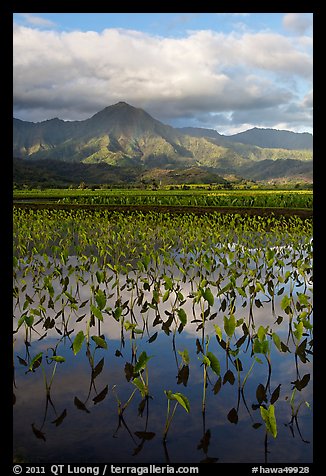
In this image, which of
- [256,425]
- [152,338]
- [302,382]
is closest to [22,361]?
[152,338]

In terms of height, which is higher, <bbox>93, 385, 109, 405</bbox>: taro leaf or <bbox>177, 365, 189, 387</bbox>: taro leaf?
<bbox>177, 365, 189, 387</bbox>: taro leaf

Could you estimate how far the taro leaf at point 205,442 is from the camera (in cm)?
421

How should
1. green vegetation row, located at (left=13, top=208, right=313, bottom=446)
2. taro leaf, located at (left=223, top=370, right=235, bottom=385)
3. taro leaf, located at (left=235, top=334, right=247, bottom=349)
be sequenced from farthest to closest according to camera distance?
1. taro leaf, located at (left=235, top=334, right=247, bottom=349)
2. taro leaf, located at (left=223, top=370, right=235, bottom=385)
3. green vegetation row, located at (left=13, top=208, right=313, bottom=446)

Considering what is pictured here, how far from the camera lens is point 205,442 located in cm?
429

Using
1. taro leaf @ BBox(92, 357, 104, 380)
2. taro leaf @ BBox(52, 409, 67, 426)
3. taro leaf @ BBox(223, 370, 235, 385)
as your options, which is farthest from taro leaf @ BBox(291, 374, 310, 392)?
taro leaf @ BBox(52, 409, 67, 426)

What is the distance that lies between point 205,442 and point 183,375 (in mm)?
1373

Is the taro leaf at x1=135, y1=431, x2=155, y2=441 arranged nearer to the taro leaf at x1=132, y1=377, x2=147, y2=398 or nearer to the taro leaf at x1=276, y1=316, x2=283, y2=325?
the taro leaf at x1=132, y1=377, x2=147, y2=398

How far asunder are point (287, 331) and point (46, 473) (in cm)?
508

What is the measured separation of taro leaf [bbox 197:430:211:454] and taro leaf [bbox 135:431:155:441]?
51 centimetres

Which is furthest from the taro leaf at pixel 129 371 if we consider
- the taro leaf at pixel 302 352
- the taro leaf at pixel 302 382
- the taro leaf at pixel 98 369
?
the taro leaf at pixel 302 352

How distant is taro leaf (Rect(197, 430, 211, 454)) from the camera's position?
13.8 feet

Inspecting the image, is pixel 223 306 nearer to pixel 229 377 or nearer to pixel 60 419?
pixel 229 377

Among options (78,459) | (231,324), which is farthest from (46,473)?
(231,324)

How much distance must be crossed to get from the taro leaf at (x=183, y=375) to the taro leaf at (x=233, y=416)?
798 mm
